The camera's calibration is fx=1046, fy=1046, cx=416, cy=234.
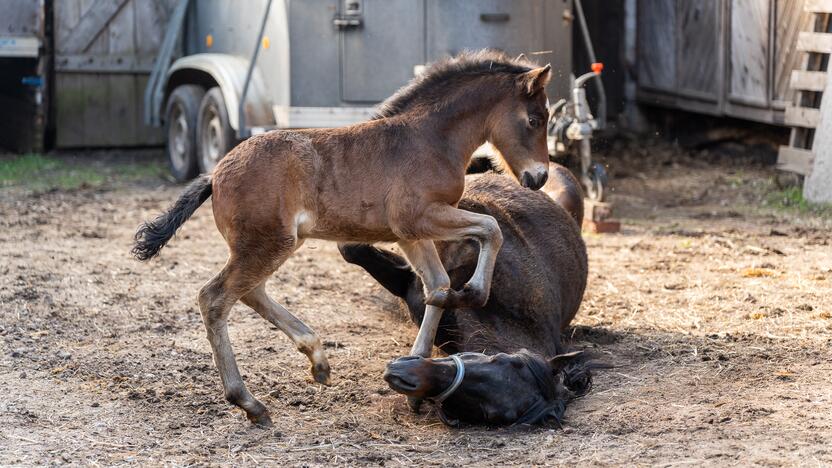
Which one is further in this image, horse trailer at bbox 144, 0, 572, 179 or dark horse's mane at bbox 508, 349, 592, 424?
horse trailer at bbox 144, 0, 572, 179

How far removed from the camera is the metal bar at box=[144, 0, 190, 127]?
12.2 m

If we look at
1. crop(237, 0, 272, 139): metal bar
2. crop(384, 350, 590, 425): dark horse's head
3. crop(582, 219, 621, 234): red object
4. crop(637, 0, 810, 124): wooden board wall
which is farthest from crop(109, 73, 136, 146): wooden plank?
crop(384, 350, 590, 425): dark horse's head

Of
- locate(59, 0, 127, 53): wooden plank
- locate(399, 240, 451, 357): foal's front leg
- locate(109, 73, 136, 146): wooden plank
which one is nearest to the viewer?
locate(399, 240, 451, 357): foal's front leg

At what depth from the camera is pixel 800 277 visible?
711 centimetres

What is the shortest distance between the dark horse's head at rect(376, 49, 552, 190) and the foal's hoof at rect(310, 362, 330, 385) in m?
1.25

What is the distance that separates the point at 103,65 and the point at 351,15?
15.4ft

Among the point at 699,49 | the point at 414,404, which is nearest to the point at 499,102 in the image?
the point at 414,404

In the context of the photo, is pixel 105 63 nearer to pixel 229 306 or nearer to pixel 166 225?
pixel 166 225

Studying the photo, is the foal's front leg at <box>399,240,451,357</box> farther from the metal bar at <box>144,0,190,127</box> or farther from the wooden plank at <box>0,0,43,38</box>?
the wooden plank at <box>0,0,43,38</box>

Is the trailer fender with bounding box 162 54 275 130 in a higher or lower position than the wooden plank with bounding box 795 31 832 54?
lower

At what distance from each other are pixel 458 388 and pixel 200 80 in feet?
27.6

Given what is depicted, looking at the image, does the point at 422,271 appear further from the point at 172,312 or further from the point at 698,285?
the point at 698,285

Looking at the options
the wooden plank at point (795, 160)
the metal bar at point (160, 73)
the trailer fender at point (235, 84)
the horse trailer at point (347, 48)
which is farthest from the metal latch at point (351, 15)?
the wooden plank at point (795, 160)

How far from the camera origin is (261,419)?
4.57 m
